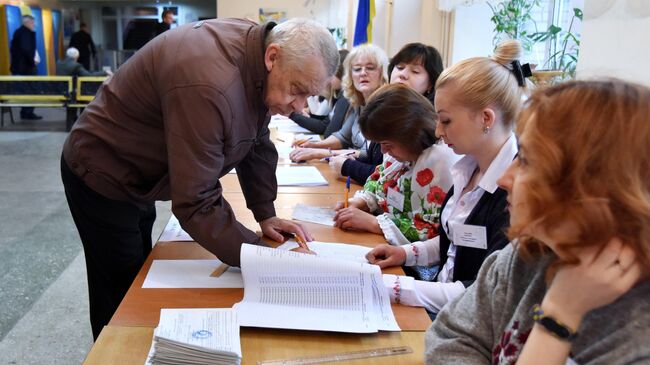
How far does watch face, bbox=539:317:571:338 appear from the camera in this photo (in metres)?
0.68

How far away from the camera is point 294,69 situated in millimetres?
1327

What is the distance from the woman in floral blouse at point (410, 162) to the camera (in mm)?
1702

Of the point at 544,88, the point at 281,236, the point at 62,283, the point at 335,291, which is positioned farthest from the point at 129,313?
the point at 62,283

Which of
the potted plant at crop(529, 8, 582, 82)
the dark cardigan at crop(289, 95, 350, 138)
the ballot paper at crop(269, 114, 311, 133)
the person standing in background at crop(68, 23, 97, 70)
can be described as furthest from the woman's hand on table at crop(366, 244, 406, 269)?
the person standing in background at crop(68, 23, 97, 70)

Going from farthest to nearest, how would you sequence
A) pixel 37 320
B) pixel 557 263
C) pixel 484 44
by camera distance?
pixel 484 44, pixel 37 320, pixel 557 263

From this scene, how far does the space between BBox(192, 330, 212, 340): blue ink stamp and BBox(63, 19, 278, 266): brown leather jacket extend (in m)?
0.28

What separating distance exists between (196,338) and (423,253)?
28.8 inches

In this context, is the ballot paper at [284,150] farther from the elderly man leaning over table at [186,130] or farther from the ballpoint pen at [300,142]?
the elderly man leaning over table at [186,130]

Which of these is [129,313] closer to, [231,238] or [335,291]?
[231,238]

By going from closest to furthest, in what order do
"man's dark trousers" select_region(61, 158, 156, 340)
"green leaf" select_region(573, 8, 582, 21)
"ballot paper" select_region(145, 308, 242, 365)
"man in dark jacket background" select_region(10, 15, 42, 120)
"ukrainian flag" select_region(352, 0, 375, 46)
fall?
1. "ballot paper" select_region(145, 308, 242, 365)
2. "man's dark trousers" select_region(61, 158, 156, 340)
3. "green leaf" select_region(573, 8, 582, 21)
4. "ukrainian flag" select_region(352, 0, 375, 46)
5. "man in dark jacket background" select_region(10, 15, 42, 120)

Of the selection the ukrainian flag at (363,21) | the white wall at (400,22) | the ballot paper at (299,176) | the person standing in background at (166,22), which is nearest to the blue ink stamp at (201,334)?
the ballot paper at (299,176)

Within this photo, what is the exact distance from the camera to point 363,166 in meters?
2.38

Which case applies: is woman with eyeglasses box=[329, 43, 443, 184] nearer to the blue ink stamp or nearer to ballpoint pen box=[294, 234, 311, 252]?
ballpoint pen box=[294, 234, 311, 252]

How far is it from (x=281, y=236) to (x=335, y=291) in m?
0.44
